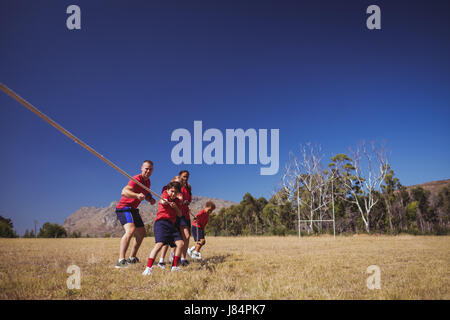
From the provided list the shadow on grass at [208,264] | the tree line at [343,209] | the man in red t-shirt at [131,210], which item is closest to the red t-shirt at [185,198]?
the man in red t-shirt at [131,210]

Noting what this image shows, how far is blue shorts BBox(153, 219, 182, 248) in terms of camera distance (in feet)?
13.8

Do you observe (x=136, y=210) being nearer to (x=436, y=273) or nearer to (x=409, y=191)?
(x=436, y=273)

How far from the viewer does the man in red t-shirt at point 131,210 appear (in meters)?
4.47

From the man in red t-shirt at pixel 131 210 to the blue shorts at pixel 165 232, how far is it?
524 millimetres

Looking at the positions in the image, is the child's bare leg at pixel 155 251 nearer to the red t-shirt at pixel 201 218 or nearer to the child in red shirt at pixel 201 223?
the child in red shirt at pixel 201 223

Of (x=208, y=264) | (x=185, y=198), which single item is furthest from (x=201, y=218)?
(x=208, y=264)

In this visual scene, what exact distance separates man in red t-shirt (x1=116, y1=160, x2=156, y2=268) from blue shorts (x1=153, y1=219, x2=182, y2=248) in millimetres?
524

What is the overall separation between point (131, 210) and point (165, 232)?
0.93 m

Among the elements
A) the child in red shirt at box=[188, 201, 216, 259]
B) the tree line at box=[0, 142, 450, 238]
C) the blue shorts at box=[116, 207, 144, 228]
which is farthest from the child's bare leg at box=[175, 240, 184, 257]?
the tree line at box=[0, 142, 450, 238]

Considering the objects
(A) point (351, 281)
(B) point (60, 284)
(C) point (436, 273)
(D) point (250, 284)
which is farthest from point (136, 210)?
(C) point (436, 273)

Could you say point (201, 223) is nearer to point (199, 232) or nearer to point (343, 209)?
point (199, 232)

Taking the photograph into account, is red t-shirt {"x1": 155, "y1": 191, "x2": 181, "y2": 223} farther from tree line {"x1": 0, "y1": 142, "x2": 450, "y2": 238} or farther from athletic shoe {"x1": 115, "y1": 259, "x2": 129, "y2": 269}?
tree line {"x1": 0, "y1": 142, "x2": 450, "y2": 238}
